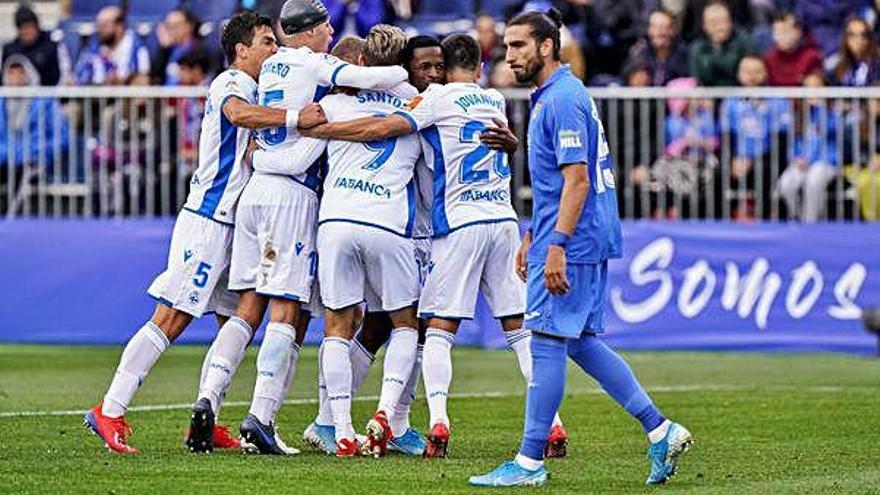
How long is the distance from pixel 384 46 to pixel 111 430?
2.70 m

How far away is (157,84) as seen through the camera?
24375 millimetres

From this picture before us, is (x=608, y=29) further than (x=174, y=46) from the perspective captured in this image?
No

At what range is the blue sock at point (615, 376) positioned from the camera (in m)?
10.5

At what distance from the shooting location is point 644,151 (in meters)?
22.4

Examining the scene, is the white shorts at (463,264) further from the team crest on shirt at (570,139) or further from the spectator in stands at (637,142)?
the spectator in stands at (637,142)

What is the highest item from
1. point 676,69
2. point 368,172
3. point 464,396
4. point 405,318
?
point 676,69

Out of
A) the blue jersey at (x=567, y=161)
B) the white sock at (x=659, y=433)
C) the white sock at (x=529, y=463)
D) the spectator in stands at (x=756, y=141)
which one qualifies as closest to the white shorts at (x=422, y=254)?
Answer: the blue jersey at (x=567, y=161)

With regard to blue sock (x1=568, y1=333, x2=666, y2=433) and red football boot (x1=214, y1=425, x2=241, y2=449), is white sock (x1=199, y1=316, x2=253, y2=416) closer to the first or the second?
red football boot (x1=214, y1=425, x2=241, y2=449)

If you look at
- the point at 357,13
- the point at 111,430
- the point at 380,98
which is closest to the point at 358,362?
the point at 111,430

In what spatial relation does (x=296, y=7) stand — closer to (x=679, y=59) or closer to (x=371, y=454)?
(x=371, y=454)

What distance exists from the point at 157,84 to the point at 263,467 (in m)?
13.8

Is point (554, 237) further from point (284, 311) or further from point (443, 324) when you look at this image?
point (284, 311)

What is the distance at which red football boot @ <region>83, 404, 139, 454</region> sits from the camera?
1195 centimetres

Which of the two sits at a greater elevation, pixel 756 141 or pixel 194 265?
pixel 756 141
